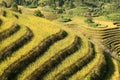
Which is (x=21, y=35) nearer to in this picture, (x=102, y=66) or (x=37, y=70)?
(x=37, y=70)

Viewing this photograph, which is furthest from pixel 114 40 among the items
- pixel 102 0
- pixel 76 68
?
pixel 102 0

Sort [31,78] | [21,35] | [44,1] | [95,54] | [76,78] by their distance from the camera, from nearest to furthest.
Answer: [31,78] < [76,78] < [21,35] < [95,54] < [44,1]

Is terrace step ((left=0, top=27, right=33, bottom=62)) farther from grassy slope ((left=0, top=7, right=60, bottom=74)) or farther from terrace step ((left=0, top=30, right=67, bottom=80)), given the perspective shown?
terrace step ((left=0, top=30, right=67, bottom=80))

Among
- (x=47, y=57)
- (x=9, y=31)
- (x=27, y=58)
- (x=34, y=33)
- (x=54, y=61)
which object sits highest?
(x=9, y=31)

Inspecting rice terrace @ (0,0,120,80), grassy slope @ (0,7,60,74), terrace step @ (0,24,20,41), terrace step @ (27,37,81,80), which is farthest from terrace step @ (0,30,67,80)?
terrace step @ (0,24,20,41)

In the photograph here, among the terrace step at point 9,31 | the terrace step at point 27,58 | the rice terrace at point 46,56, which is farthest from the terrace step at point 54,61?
the terrace step at point 9,31

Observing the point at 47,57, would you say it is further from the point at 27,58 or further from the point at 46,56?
the point at 27,58

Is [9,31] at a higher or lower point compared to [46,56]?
higher

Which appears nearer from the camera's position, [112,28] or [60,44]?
[60,44]

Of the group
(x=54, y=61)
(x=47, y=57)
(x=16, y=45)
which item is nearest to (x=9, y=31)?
(x=16, y=45)
